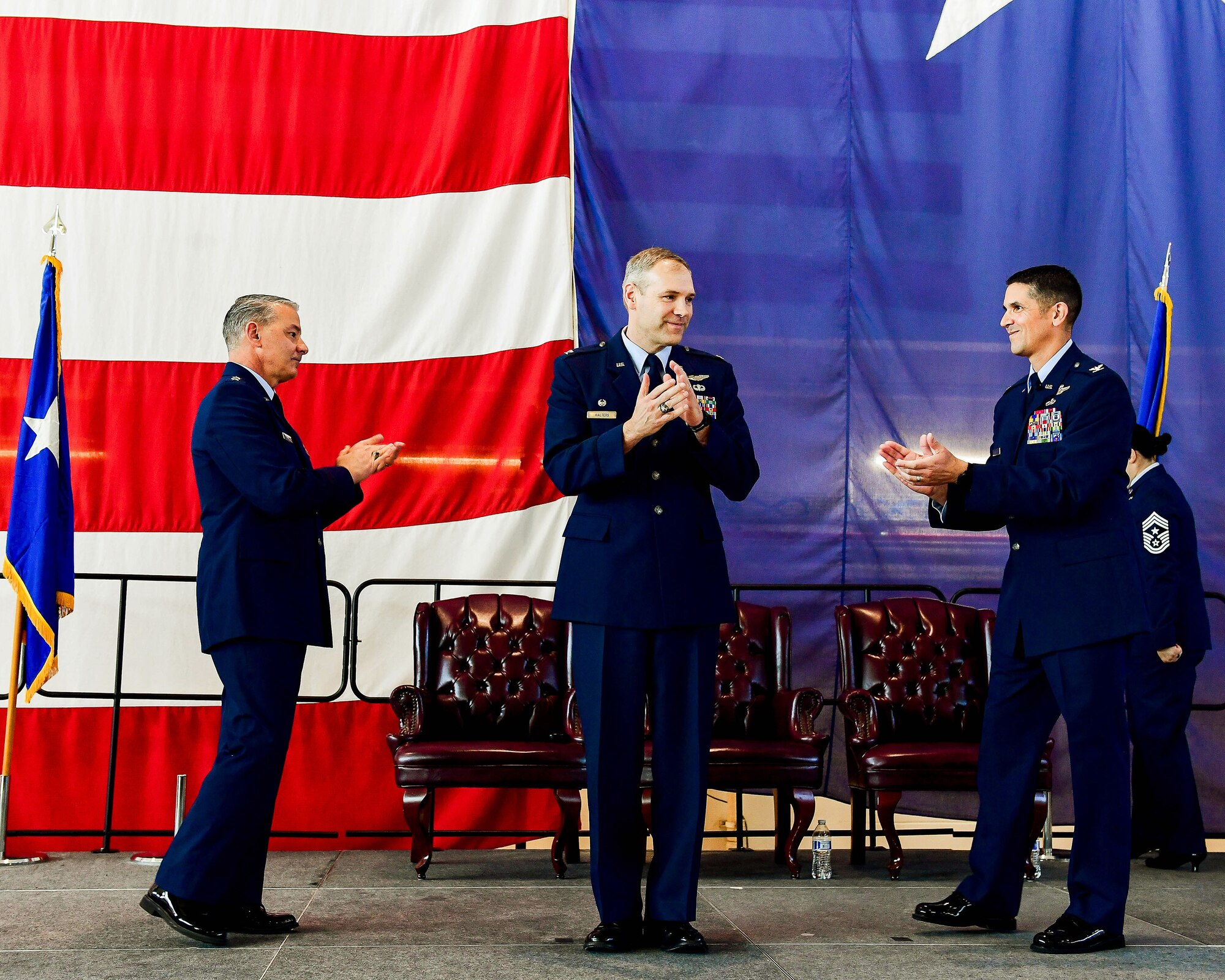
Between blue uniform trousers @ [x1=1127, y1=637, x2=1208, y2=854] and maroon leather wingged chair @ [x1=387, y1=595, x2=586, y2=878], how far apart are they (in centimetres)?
214

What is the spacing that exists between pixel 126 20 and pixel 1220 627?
535 cm

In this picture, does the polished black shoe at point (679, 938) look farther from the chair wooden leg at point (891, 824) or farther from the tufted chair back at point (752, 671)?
the tufted chair back at point (752, 671)

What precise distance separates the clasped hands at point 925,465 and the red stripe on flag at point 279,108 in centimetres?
277

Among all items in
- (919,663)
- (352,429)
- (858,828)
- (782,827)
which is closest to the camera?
(782,827)

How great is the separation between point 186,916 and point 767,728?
97.0 inches

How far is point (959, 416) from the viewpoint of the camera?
5414 millimetres

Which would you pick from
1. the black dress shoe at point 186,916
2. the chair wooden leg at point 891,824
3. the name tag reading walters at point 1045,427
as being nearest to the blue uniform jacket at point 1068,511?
the name tag reading walters at point 1045,427

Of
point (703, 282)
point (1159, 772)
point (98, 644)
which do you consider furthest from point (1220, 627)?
point (98, 644)

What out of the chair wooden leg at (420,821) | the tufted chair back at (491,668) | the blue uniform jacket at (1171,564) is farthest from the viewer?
the tufted chair back at (491,668)

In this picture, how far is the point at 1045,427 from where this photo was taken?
3156 millimetres

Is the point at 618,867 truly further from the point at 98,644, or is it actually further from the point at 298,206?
the point at 298,206

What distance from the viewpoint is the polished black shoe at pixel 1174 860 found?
4.57 meters

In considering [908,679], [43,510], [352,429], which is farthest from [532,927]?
[352,429]

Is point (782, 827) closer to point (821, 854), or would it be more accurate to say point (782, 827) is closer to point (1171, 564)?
point (821, 854)
